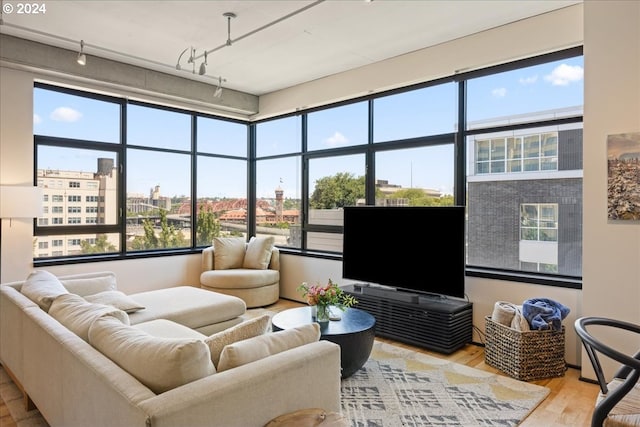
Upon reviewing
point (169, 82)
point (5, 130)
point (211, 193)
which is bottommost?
point (211, 193)

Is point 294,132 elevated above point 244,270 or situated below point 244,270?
above

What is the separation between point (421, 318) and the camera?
3.91 m

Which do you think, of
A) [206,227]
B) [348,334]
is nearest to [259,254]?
[206,227]

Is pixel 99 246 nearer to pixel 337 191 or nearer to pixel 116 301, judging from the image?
pixel 116 301

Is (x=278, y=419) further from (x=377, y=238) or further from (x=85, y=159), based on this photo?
(x=85, y=159)

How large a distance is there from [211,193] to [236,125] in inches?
46.4

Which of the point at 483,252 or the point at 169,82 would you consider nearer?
the point at 483,252

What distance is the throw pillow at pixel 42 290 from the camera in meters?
2.61

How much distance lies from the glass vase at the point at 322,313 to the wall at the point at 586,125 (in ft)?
5.28

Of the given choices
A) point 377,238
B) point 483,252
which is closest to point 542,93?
point 483,252

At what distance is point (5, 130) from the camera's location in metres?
4.29

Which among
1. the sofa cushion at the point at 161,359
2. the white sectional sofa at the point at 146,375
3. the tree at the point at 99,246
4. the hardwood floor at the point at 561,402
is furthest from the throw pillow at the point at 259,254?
the sofa cushion at the point at 161,359

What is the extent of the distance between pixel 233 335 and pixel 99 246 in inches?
154

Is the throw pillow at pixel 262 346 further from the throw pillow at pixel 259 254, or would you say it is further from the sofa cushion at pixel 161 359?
the throw pillow at pixel 259 254
